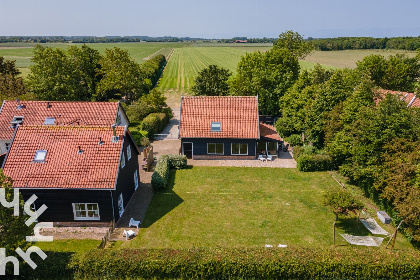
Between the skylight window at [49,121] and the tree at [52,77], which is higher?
the tree at [52,77]

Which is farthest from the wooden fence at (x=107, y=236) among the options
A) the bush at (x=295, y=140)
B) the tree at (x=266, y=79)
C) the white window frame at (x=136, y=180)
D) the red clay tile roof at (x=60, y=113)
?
the tree at (x=266, y=79)

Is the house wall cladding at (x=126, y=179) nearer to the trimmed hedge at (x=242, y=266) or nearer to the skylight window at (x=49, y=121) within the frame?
the trimmed hedge at (x=242, y=266)

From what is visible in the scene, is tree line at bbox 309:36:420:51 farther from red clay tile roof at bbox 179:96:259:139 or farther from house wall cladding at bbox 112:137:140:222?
house wall cladding at bbox 112:137:140:222

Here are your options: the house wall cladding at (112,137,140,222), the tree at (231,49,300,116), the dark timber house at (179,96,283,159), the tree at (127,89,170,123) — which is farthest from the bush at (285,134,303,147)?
the tree at (127,89,170,123)

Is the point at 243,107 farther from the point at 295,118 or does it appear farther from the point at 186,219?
the point at 186,219

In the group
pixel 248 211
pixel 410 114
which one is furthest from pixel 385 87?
pixel 248 211

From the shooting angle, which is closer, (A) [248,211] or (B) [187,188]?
(A) [248,211]
